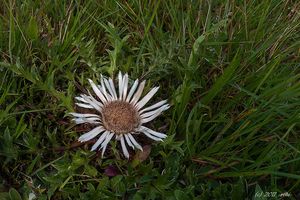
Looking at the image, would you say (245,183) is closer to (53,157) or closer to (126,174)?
(126,174)

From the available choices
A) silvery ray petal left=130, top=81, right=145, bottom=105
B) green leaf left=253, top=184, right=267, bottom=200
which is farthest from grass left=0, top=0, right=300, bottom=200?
silvery ray petal left=130, top=81, right=145, bottom=105

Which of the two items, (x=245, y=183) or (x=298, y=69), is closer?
(x=245, y=183)

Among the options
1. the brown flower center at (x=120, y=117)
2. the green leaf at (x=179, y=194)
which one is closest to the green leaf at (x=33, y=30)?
the brown flower center at (x=120, y=117)

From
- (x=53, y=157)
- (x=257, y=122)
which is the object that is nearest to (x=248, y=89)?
(x=257, y=122)

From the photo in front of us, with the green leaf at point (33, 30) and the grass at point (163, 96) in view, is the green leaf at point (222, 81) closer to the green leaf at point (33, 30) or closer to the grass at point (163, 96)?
the grass at point (163, 96)

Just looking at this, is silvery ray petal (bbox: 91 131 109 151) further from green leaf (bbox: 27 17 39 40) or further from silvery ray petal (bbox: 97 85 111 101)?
green leaf (bbox: 27 17 39 40)

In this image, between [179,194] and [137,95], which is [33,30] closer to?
[137,95]
